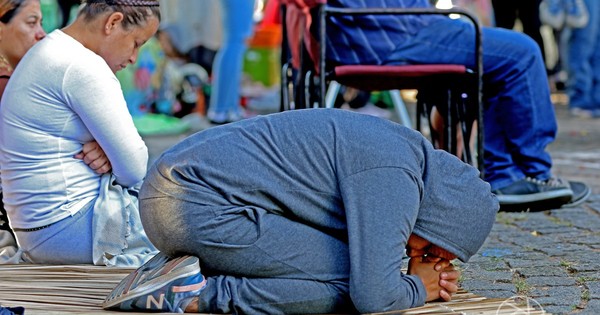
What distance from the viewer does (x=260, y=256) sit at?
9.55ft

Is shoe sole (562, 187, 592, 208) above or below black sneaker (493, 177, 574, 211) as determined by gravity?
below

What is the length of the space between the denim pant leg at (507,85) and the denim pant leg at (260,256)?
2.06 meters

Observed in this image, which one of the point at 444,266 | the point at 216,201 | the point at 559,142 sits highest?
the point at 216,201

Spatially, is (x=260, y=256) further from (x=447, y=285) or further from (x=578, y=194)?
(x=578, y=194)

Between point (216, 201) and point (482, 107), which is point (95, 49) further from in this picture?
point (482, 107)

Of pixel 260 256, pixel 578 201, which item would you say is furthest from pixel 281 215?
pixel 578 201

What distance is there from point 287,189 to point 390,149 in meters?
0.30

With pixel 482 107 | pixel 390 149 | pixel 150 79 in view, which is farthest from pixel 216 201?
pixel 150 79

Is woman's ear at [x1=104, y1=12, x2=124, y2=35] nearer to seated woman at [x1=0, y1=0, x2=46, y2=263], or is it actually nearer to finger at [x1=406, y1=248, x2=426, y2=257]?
seated woman at [x1=0, y1=0, x2=46, y2=263]

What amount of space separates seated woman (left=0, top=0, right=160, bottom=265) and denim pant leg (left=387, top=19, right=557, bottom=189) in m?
1.60

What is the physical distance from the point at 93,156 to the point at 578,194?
255 cm

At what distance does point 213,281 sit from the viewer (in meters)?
2.93

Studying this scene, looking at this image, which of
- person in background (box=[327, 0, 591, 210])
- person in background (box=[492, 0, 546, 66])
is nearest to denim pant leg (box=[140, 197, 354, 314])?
person in background (box=[327, 0, 591, 210])

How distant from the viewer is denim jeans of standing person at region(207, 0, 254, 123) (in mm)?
8531
